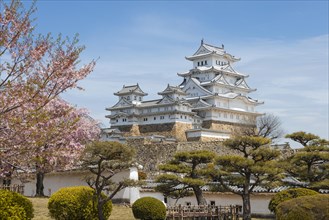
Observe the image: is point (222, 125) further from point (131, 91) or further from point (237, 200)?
point (237, 200)

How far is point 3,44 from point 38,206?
1217 centimetres

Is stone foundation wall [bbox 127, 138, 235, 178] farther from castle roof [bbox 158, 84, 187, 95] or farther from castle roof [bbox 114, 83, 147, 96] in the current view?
castle roof [bbox 114, 83, 147, 96]

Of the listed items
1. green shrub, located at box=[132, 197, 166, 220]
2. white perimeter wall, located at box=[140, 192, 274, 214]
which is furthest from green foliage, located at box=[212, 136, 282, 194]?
white perimeter wall, located at box=[140, 192, 274, 214]

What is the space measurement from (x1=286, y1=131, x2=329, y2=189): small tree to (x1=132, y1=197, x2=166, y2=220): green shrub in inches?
271

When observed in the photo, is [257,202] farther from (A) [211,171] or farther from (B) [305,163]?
(A) [211,171]

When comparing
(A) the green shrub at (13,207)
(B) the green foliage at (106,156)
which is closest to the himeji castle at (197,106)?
(B) the green foliage at (106,156)

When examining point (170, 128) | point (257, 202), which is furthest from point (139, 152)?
point (257, 202)

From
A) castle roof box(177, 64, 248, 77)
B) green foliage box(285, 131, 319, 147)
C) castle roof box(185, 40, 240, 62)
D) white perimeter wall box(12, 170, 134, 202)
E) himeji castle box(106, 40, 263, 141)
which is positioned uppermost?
castle roof box(185, 40, 240, 62)

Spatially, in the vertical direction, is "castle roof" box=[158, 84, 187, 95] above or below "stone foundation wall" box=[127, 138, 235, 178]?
above

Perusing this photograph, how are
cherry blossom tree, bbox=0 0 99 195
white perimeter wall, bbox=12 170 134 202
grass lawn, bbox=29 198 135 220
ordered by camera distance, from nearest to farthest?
1. cherry blossom tree, bbox=0 0 99 195
2. grass lawn, bbox=29 198 135 220
3. white perimeter wall, bbox=12 170 134 202

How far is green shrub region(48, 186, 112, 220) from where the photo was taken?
14.5 meters

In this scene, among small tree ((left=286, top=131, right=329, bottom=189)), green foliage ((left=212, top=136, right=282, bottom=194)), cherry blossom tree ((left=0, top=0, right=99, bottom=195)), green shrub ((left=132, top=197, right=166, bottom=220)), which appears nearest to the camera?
cherry blossom tree ((left=0, top=0, right=99, bottom=195))

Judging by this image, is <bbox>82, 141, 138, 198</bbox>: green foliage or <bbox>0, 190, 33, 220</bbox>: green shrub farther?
<bbox>82, 141, 138, 198</bbox>: green foliage

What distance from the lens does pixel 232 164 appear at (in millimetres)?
18297
